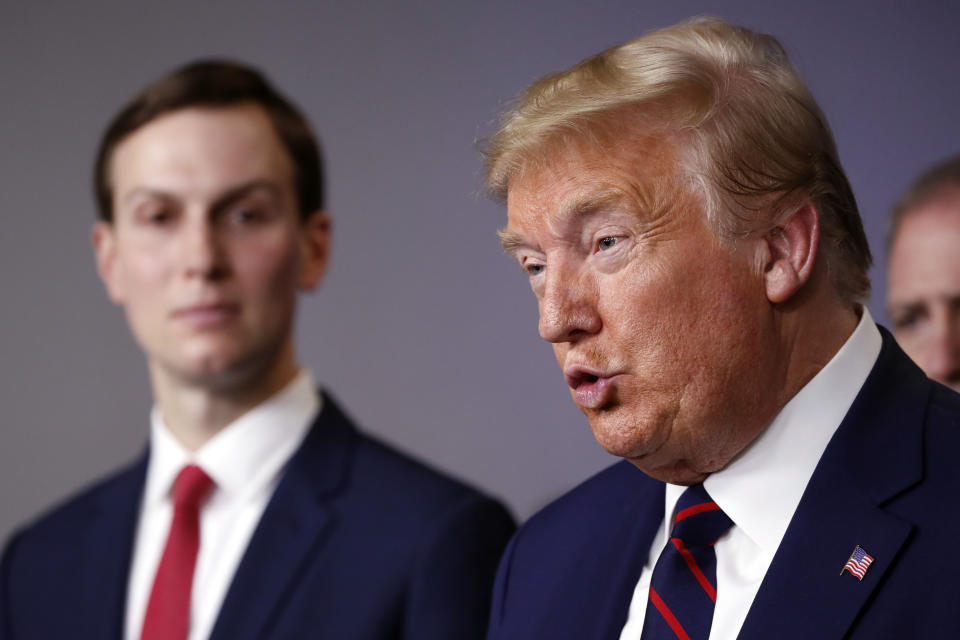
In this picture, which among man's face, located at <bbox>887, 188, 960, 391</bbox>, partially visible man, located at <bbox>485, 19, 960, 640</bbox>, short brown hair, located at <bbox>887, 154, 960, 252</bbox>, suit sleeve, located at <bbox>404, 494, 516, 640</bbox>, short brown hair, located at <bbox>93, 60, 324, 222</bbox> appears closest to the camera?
partially visible man, located at <bbox>485, 19, 960, 640</bbox>

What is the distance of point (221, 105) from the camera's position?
7.75 ft

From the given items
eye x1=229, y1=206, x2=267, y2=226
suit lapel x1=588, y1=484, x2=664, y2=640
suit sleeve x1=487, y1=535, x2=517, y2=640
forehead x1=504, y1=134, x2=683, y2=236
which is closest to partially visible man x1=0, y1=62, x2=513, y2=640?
eye x1=229, y1=206, x2=267, y2=226

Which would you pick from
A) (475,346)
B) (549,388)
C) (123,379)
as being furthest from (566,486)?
(123,379)

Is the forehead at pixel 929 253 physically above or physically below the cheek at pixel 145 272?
above

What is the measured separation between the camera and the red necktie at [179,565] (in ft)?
7.11

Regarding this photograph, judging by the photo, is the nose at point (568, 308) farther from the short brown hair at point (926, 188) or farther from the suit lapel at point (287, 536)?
the short brown hair at point (926, 188)

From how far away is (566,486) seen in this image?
2.88 metres

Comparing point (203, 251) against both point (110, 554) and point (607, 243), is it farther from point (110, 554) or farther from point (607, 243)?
point (607, 243)

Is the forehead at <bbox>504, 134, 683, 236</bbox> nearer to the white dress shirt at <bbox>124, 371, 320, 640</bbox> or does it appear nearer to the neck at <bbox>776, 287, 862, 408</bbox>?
the neck at <bbox>776, 287, 862, 408</bbox>

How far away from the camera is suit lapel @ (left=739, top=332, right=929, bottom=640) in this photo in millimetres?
1216

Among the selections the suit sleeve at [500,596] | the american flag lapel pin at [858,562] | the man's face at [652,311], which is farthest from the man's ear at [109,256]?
the american flag lapel pin at [858,562]

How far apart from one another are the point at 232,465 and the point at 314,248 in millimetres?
469

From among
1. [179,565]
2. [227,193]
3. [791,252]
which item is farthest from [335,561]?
[791,252]

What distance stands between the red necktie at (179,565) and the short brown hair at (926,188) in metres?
1.39
